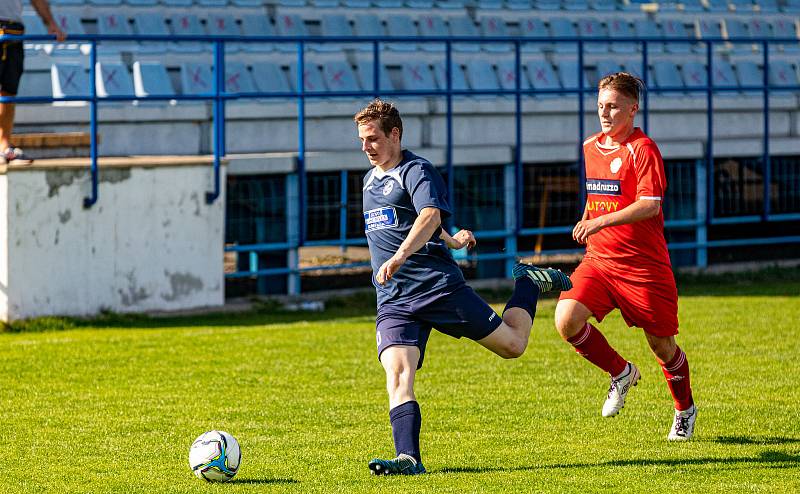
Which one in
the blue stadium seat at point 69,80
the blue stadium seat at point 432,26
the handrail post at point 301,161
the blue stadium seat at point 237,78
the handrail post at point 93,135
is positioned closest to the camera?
the handrail post at point 93,135

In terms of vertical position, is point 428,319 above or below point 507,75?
below

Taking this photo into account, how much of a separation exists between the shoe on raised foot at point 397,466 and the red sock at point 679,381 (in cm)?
158

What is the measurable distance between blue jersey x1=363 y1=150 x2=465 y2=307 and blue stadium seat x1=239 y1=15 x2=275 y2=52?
1068 centimetres

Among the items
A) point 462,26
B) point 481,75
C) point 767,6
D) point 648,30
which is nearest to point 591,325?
point 481,75

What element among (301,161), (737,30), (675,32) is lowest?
(301,161)

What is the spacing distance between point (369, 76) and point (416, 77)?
23.6 inches

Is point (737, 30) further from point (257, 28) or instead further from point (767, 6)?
point (257, 28)

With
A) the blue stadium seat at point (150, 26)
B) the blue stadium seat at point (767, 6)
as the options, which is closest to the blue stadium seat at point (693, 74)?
the blue stadium seat at point (767, 6)

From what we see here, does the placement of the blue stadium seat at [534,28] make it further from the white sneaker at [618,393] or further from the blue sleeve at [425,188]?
the blue sleeve at [425,188]

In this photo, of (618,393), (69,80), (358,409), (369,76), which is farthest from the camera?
(369,76)

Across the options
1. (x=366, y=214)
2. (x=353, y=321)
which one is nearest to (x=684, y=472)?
(x=366, y=214)

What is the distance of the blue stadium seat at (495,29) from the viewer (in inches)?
722

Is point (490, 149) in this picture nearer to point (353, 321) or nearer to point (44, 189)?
point (353, 321)

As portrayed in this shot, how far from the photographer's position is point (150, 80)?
14047mm
